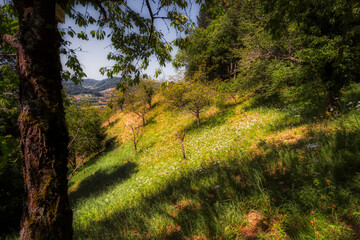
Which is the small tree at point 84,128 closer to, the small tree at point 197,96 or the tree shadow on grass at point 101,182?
the tree shadow on grass at point 101,182

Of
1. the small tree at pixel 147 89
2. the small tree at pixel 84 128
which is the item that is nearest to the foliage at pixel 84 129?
the small tree at pixel 84 128

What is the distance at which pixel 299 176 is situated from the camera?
2.73m

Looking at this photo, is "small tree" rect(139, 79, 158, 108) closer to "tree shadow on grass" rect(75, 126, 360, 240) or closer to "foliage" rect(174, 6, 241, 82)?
"foliage" rect(174, 6, 241, 82)

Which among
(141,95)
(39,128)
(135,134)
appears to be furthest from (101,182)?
(141,95)

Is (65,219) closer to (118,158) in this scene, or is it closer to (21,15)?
(21,15)

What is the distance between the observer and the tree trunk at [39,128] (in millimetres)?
1525

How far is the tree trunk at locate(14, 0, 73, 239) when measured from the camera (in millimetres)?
1525

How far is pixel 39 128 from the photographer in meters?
1.56

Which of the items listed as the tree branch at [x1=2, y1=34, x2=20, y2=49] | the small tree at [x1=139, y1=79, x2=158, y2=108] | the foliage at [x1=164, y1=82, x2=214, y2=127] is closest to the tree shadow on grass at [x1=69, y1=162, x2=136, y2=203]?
the foliage at [x1=164, y1=82, x2=214, y2=127]

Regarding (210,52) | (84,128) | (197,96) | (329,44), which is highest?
(210,52)

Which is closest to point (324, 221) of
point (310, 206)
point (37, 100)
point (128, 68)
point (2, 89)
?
point (310, 206)

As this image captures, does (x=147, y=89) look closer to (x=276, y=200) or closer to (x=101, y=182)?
(x=101, y=182)

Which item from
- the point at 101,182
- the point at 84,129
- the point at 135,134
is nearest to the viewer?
the point at 101,182

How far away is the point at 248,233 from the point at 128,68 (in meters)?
4.36
